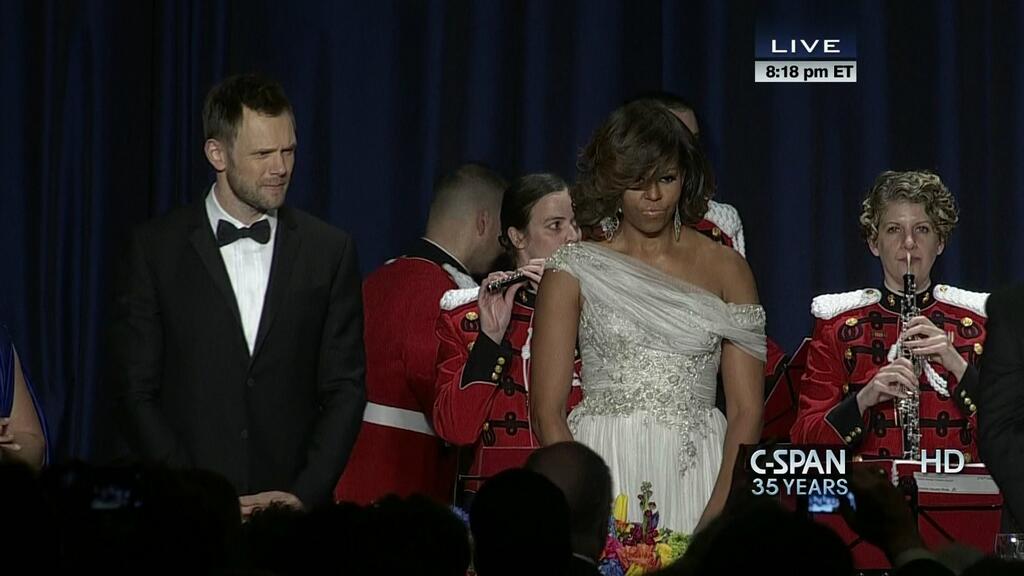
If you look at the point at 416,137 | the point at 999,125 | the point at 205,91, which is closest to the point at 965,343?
the point at 999,125

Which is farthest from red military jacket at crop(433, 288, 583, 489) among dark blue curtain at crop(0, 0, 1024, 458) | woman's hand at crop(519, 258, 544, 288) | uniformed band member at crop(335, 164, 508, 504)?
dark blue curtain at crop(0, 0, 1024, 458)

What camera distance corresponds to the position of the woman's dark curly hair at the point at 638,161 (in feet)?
15.4

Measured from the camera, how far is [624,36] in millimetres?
7520

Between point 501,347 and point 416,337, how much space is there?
942mm

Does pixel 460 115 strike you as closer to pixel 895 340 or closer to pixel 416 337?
pixel 416 337

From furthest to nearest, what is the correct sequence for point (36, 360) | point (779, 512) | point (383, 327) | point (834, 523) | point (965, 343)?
1. point (36, 360)
2. point (383, 327)
3. point (965, 343)
4. point (834, 523)
5. point (779, 512)

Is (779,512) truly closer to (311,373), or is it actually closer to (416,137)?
(311,373)

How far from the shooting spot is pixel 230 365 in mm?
4762

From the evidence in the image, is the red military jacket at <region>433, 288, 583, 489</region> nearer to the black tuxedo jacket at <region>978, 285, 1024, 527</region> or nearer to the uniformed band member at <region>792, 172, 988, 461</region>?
the uniformed band member at <region>792, 172, 988, 461</region>

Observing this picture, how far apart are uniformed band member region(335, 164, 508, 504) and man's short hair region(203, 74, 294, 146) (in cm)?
163

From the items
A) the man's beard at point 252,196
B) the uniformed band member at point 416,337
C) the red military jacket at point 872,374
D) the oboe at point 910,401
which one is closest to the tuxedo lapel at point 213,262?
the man's beard at point 252,196

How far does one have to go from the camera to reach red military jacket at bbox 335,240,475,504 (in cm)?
652

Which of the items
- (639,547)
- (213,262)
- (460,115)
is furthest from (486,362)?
(460,115)

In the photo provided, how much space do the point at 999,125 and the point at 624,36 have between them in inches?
61.2
